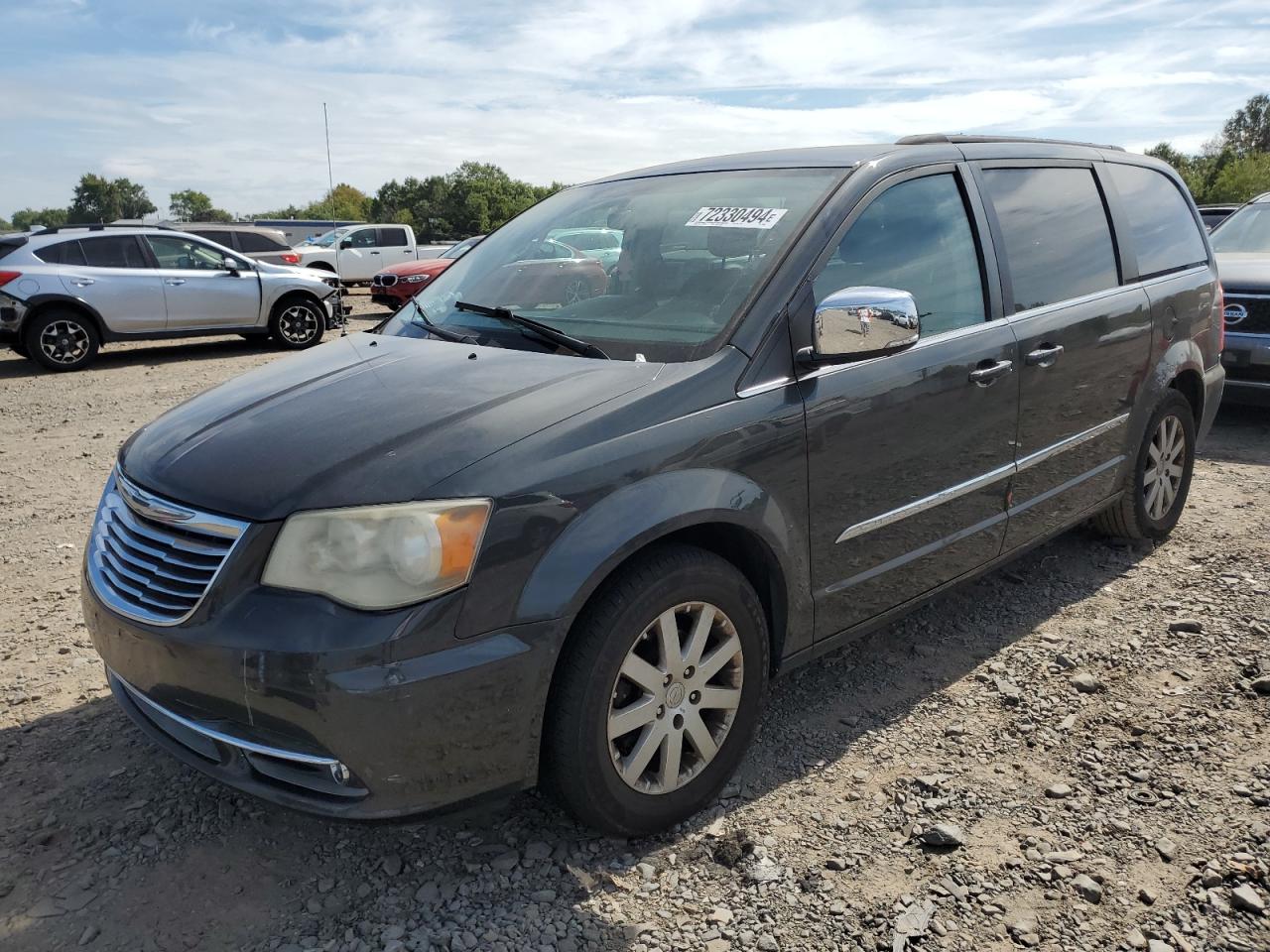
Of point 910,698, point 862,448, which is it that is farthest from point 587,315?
point 910,698

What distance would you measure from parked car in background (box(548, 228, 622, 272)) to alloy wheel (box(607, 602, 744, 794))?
4.41 ft

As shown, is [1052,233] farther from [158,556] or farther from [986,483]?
[158,556]

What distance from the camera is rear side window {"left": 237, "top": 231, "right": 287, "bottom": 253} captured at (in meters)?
19.2

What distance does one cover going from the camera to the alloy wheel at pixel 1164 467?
4613mm

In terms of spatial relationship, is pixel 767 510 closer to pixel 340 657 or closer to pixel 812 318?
pixel 812 318

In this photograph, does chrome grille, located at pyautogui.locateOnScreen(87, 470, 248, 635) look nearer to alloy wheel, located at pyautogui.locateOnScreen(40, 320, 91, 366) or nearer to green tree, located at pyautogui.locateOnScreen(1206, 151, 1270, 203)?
alloy wheel, located at pyautogui.locateOnScreen(40, 320, 91, 366)

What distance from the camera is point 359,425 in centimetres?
252

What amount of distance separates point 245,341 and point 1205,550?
1317 cm

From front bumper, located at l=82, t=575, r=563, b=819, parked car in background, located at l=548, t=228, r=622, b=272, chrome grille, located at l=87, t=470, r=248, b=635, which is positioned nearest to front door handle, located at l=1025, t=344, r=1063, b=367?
parked car in background, located at l=548, t=228, r=622, b=272

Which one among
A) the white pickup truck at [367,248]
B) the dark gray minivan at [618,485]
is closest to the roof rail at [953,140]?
the dark gray minivan at [618,485]

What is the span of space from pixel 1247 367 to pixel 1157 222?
131 inches

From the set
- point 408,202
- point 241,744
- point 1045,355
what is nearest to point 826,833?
point 241,744

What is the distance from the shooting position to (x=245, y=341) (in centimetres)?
1457

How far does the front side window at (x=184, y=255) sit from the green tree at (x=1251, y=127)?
9922cm
